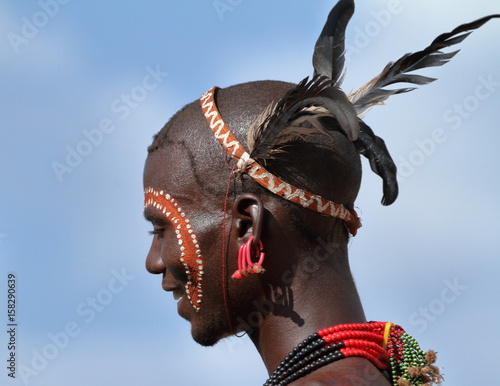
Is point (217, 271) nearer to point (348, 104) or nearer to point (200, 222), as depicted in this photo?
point (200, 222)

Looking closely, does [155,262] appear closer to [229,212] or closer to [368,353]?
[229,212]

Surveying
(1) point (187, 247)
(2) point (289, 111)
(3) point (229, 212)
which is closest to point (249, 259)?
(3) point (229, 212)

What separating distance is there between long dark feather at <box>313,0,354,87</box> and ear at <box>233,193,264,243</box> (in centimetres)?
97

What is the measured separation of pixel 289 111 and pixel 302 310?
1.09m

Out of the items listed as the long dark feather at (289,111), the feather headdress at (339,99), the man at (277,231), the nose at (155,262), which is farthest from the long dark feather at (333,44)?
the nose at (155,262)

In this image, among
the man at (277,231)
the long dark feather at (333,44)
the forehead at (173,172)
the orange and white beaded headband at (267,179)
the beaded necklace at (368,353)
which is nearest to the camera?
the beaded necklace at (368,353)

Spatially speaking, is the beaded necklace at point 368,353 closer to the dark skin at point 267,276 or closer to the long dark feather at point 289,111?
the dark skin at point 267,276

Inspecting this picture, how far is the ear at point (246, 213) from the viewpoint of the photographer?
4.68m

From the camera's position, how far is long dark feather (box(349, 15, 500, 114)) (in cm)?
484

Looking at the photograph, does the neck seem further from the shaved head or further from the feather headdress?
the feather headdress

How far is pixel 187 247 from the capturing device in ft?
15.8

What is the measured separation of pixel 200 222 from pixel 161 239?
34cm

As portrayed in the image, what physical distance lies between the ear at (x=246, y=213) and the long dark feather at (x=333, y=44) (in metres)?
0.97

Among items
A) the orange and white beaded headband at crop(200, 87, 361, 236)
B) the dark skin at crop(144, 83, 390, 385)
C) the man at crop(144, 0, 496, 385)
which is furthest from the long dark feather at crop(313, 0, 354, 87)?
the dark skin at crop(144, 83, 390, 385)
